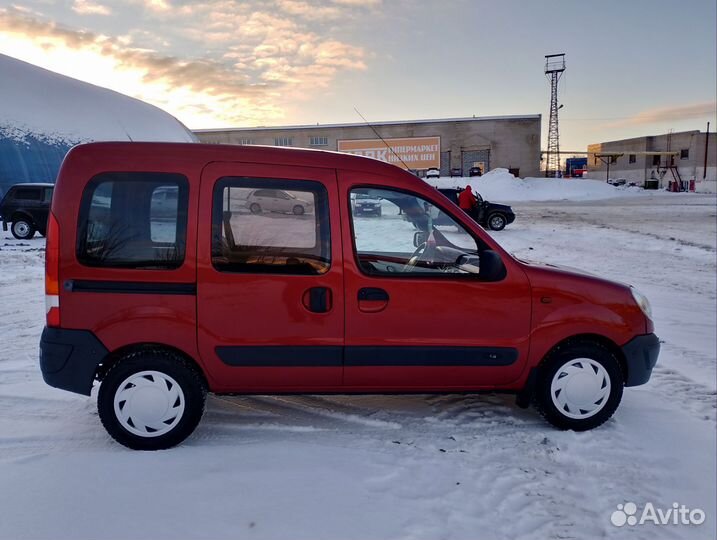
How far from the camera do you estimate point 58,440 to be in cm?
Result: 358

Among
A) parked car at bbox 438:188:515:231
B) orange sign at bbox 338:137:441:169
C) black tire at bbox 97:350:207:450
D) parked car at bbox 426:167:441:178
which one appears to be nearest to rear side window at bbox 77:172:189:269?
black tire at bbox 97:350:207:450

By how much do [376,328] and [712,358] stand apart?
13.6 ft

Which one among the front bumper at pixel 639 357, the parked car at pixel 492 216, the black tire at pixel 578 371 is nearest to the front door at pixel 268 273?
the black tire at pixel 578 371

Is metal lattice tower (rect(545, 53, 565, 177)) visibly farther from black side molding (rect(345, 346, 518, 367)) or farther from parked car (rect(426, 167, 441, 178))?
black side molding (rect(345, 346, 518, 367))

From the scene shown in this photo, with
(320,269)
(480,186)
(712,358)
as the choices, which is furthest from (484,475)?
(480,186)

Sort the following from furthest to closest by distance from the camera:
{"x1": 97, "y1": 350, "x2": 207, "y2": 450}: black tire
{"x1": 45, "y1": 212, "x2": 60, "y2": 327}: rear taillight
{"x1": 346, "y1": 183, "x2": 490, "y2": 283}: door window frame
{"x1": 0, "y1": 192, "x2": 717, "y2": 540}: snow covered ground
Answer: {"x1": 346, "y1": 183, "x2": 490, "y2": 283}: door window frame
{"x1": 97, "y1": 350, "x2": 207, "y2": 450}: black tire
{"x1": 45, "y1": 212, "x2": 60, "y2": 327}: rear taillight
{"x1": 0, "y1": 192, "x2": 717, "y2": 540}: snow covered ground


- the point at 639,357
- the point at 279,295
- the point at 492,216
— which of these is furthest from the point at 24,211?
the point at 639,357

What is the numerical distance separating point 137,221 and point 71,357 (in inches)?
39.1

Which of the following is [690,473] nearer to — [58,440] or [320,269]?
[320,269]

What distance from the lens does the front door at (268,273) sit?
338 cm

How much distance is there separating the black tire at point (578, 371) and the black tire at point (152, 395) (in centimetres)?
246

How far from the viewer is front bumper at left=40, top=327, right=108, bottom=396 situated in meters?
3.34

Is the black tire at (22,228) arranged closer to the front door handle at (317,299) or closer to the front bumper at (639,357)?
the front door handle at (317,299)

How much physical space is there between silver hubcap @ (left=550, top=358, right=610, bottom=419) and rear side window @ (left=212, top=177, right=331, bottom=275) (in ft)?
6.31
